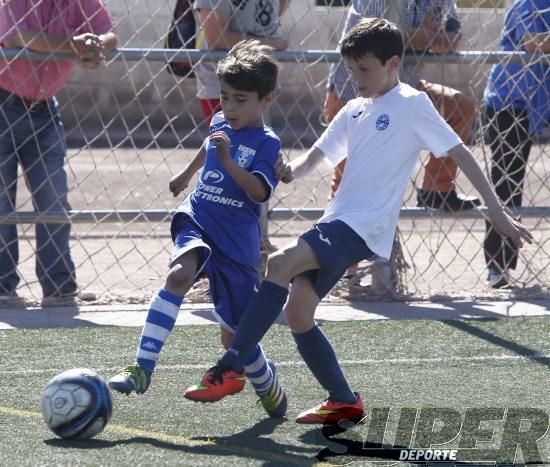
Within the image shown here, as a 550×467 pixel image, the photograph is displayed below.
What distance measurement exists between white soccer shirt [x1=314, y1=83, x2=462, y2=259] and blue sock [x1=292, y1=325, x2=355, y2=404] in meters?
0.40

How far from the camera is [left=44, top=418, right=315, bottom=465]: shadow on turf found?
4.23 meters

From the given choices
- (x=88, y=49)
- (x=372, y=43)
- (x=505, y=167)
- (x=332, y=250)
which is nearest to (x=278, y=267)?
(x=332, y=250)

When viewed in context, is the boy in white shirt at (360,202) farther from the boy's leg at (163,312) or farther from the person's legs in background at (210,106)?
the person's legs in background at (210,106)

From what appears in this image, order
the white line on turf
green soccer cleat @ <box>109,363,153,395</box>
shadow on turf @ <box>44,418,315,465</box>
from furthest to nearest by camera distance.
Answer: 1. the white line on turf
2. green soccer cleat @ <box>109,363,153,395</box>
3. shadow on turf @ <box>44,418,315,465</box>

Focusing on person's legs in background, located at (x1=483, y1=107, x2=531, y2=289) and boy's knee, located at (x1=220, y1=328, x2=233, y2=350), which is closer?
boy's knee, located at (x1=220, y1=328, x2=233, y2=350)

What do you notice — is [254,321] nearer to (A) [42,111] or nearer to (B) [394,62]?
(B) [394,62]

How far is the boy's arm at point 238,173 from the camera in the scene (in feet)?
14.8

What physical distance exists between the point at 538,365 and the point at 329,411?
1.38m

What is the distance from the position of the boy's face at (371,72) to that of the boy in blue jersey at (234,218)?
33cm

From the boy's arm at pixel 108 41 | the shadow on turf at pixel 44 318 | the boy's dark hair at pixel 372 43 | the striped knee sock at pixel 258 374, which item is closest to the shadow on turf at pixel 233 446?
the striped knee sock at pixel 258 374

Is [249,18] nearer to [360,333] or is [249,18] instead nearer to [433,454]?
[360,333]

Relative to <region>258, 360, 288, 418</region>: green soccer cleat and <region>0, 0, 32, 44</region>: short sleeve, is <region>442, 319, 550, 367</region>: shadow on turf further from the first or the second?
<region>0, 0, 32, 44</region>: short sleeve

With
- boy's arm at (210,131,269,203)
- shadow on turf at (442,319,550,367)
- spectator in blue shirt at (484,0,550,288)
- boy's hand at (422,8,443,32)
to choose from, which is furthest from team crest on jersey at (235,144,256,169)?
spectator in blue shirt at (484,0,550,288)

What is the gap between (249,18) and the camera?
281 inches
